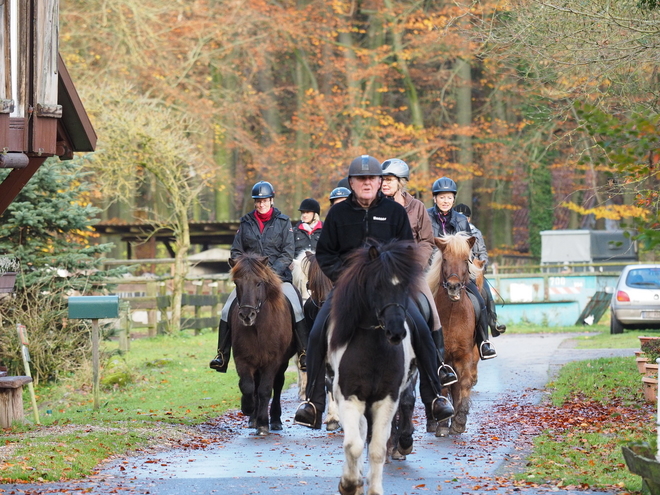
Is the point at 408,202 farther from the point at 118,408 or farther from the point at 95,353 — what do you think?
the point at 118,408

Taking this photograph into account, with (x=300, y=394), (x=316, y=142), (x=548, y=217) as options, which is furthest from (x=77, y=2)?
(x=300, y=394)

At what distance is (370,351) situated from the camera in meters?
8.03

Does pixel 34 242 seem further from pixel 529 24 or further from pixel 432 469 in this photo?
pixel 432 469

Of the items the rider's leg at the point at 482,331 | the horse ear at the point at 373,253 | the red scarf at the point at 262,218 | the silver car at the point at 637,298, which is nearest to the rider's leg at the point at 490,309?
the rider's leg at the point at 482,331

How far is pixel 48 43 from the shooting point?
41.4ft

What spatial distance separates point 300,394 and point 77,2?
23.9 meters

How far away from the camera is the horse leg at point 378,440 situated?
26.0ft

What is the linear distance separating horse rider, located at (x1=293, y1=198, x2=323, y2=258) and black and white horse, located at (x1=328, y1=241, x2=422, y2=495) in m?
7.23

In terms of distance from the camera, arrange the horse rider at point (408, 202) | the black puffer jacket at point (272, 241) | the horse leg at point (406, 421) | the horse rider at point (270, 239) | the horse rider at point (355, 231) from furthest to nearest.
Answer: the black puffer jacket at point (272, 241)
the horse rider at point (270, 239)
the horse rider at point (408, 202)
the horse leg at point (406, 421)
the horse rider at point (355, 231)

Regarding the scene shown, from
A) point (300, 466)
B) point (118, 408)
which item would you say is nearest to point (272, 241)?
point (118, 408)

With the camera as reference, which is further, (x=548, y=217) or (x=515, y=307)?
(x=548, y=217)

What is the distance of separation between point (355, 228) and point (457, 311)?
3.54m

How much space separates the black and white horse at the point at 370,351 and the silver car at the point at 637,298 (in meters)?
20.2

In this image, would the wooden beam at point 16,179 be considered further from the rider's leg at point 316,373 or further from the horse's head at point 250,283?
the rider's leg at point 316,373
